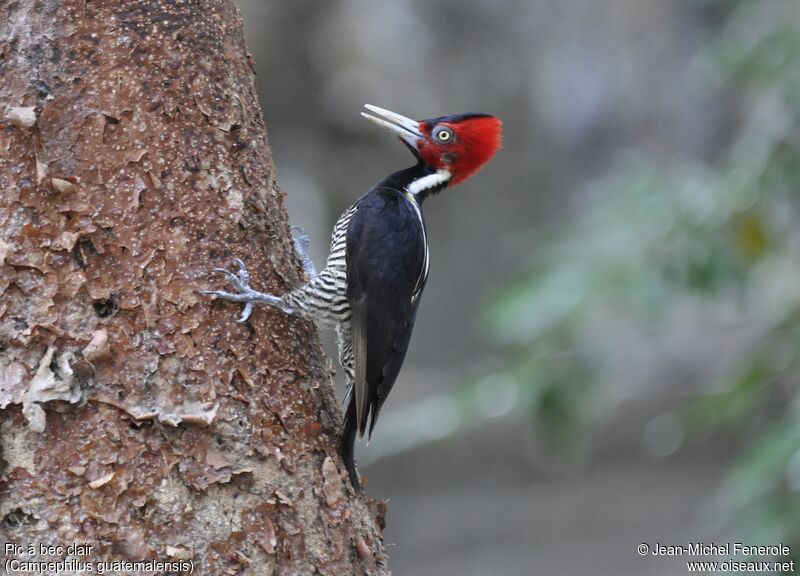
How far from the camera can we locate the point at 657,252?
4.05 meters

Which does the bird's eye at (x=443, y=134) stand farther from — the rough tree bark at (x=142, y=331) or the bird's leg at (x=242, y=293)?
the bird's leg at (x=242, y=293)

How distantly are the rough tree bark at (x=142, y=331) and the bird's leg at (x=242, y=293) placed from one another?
0.03 m

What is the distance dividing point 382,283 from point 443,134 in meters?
0.77

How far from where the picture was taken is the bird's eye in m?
4.05

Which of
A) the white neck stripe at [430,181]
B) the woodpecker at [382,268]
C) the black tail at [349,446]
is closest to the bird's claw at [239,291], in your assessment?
the woodpecker at [382,268]

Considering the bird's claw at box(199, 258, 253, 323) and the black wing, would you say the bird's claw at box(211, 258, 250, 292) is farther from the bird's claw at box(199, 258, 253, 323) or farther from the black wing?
the black wing

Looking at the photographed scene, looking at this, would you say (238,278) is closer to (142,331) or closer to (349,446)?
(142,331)

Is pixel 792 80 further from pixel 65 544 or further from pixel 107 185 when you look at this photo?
pixel 65 544

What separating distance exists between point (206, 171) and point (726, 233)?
2.03 meters

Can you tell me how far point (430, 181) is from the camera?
13.5ft

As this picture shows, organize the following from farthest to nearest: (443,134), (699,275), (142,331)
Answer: (443,134)
(699,275)
(142,331)

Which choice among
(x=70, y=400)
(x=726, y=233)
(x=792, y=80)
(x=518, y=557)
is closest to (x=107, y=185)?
(x=70, y=400)

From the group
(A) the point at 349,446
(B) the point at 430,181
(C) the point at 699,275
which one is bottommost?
(A) the point at 349,446

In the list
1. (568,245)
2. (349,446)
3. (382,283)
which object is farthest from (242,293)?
(568,245)
